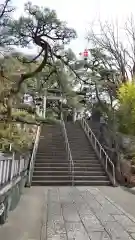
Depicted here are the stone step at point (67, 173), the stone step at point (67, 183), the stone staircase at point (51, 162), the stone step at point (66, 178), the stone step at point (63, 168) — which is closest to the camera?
the stone step at point (67, 183)

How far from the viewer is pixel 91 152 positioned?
16.9m

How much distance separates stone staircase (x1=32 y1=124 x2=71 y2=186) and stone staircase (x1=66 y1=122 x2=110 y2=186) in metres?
0.49

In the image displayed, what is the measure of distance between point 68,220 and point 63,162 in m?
8.52

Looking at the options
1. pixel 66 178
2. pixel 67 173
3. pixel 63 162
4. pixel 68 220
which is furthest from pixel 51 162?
pixel 68 220

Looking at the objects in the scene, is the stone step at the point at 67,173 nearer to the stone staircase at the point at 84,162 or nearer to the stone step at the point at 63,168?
the stone staircase at the point at 84,162

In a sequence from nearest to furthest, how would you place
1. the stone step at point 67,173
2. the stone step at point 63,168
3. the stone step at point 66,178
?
the stone step at point 66,178, the stone step at point 67,173, the stone step at point 63,168

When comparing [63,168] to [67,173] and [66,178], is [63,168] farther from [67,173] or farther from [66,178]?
[66,178]

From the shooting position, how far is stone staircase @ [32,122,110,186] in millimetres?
13445

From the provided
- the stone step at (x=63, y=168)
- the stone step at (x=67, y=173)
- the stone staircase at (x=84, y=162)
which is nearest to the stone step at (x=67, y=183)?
the stone staircase at (x=84, y=162)

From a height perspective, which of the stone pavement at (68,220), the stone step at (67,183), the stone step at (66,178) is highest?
the stone step at (66,178)

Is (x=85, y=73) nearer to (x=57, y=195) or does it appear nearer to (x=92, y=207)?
(x=57, y=195)

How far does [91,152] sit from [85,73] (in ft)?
13.8

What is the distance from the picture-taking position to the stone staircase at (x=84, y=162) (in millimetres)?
13586

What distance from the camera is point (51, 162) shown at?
1534cm
